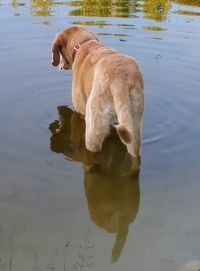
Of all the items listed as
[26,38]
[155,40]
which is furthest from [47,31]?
[155,40]

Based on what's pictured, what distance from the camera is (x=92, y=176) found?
4.73 metres

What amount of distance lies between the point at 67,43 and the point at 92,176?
7.15 ft

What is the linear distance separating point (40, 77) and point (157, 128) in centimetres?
246

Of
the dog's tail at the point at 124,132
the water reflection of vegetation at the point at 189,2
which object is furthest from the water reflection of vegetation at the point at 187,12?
the dog's tail at the point at 124,132

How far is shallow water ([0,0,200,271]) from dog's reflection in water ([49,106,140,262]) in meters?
0.01

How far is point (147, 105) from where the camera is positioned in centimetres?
650

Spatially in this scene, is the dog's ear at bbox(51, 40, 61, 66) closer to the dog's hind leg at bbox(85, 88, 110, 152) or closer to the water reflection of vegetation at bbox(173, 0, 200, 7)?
the dog's hind leg at bbox(85, 88, 110, 152)

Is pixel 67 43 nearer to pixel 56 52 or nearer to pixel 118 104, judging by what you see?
pixel 56 52

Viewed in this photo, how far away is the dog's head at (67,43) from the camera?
5973 millimetres

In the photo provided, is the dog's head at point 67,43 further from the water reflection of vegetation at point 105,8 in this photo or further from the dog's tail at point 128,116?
the water reflection of vegetation at point 105,8

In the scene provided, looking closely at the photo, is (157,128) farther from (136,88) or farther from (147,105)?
(136,88)

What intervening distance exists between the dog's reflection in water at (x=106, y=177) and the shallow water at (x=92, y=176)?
0.03 feet

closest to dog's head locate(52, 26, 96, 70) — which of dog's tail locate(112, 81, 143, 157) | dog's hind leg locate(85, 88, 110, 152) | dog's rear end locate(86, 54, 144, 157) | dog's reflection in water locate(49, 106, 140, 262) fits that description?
dog's reflection in water locate(49, 106, 140, 262)

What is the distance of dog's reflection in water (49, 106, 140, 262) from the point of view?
4.01m
